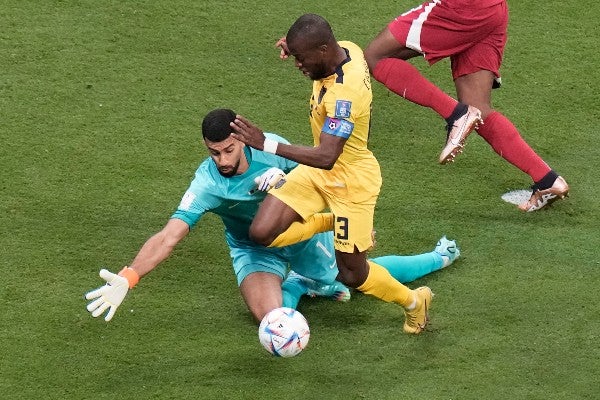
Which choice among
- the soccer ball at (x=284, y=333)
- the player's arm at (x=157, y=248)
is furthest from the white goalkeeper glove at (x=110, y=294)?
the soccer ball at (x=284, y=333)

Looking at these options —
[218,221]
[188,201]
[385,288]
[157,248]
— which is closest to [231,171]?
[188,201]

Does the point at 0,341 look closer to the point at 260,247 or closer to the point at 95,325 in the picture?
the point at 95,325

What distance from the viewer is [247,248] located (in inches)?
265

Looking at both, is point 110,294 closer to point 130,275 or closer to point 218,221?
point 130,275

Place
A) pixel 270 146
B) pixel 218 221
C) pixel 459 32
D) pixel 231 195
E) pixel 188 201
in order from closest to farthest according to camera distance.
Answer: pixel 270 146, pixel 188 201, pixel 231 195, pixel 459 32, pixel 218 221

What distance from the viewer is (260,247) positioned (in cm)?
671

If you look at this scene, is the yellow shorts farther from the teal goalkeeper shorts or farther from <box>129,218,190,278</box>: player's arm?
<box>129,218,190,278</box>: player's arm

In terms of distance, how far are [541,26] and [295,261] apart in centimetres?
371

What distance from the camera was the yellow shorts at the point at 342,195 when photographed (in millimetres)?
6270

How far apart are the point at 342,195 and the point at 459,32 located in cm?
165

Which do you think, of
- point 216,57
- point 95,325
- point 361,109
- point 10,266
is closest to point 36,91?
point 216,57

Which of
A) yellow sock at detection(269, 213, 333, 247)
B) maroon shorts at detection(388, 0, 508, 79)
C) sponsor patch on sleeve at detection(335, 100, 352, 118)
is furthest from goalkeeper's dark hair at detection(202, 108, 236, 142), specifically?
maroon shorts at detection(388, 0, 508, 79)

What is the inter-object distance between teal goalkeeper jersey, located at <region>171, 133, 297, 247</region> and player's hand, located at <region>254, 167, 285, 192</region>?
74mm

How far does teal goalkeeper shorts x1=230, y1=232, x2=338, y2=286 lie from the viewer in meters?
6.68
